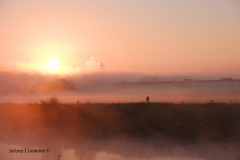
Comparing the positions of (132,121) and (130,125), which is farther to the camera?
(132,121)

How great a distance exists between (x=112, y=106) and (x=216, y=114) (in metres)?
12.5

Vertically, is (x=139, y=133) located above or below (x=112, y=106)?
below

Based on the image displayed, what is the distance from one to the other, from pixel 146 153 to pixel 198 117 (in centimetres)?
793

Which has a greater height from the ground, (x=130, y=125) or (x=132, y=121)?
(x=132, y=121)

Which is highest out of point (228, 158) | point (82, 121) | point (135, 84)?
point (135, 84)

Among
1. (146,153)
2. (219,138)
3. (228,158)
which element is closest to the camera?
(228,158)

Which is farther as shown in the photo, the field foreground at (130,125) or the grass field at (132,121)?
the grass field at (132,121)

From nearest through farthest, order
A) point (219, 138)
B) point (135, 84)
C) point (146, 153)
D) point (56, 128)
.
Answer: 1. point (146, 153)
2. point (219, 138)
3. point (56, 128)
4. point (135, 84)

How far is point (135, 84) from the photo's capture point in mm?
169500

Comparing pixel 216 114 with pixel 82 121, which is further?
pixel 82 121

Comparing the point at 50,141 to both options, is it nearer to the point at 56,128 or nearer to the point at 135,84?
the point at 56,128

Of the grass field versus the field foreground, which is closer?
the field foreground

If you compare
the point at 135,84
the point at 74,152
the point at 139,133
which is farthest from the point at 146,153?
the point at 135,84

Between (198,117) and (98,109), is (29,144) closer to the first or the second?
(98,109)
